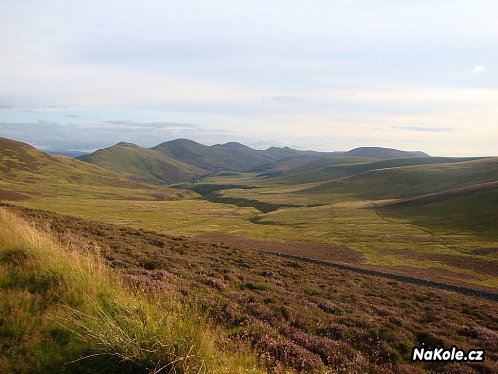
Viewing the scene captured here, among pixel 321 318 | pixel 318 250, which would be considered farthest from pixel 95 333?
pixel 318 250

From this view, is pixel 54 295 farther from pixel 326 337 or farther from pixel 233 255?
pixel 233 255

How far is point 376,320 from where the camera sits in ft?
57.5

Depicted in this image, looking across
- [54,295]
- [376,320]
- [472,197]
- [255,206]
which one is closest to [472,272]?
[376,320]

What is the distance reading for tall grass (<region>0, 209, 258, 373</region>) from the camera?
20.8 feet

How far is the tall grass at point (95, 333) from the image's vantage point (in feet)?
20.8

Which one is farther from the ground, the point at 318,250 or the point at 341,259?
the point at 341,259

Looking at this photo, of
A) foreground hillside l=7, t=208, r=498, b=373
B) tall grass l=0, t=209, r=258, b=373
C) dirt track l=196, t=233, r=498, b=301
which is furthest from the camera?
dirt track l=196, t=233, r=498, b=301

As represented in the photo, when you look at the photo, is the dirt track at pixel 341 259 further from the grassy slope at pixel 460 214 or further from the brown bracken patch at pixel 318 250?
the grassy slope at pixel 460 214

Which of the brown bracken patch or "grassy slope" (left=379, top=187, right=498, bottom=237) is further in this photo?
"grassy slope" (left=379, top=187, right=498, bottom=237)

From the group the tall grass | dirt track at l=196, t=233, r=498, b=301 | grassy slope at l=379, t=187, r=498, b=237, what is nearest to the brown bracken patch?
dirt track at l=196, t=233, r=498, b=301

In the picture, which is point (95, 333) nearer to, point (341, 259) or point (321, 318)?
point (321, 318)

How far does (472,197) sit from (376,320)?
13036 centimetres

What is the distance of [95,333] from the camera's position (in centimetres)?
686

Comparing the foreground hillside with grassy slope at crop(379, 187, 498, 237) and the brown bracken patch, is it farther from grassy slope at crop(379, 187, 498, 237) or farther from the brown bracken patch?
grassy slope at crop(379, 187, 498, 237)
